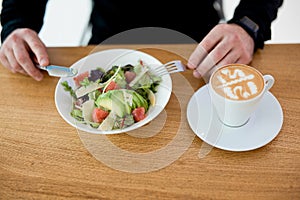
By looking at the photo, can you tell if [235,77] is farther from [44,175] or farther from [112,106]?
[44,175]

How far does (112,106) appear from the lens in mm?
841

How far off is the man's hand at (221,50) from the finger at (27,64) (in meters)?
0.43

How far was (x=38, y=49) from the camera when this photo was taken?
1.03 meters

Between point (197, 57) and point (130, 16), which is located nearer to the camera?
point (197, 57)

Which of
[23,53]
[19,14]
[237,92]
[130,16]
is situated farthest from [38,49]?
[237,92]

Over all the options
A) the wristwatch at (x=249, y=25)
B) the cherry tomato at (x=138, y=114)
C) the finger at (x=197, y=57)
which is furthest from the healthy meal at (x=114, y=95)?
the wristwatch at (x=249, y=25)

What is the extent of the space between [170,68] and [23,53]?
425mm

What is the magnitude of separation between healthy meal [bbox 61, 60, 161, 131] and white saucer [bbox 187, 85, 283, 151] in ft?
0.39

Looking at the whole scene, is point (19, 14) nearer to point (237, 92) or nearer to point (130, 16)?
point (130, 16)

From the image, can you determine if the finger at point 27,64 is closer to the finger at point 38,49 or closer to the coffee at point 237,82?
the finger at point 38,49

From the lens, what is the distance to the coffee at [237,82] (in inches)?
30.6

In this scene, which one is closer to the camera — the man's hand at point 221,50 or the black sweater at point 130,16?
the man's hand at point 221,50

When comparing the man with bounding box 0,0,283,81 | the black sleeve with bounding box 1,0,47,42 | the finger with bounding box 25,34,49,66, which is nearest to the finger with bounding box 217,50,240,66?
the man with bounding box 0,0,283,81

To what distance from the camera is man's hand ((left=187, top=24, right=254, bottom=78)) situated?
94 cm
